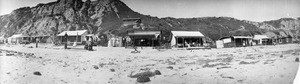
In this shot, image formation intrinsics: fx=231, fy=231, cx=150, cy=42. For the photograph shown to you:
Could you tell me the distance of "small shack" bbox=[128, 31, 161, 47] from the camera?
3594 mm

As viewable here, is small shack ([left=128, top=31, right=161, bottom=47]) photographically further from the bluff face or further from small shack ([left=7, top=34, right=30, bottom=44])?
small shack ([left=7, top=34, right=30, bottom=44])

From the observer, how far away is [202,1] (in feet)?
10.8

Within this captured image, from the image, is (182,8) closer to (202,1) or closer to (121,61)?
(202,1)

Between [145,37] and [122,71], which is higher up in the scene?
[145,37]

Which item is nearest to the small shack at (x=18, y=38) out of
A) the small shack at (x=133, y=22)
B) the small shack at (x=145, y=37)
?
the small shack at (x=133, y=22)

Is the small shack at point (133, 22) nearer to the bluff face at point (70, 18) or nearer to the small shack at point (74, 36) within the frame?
the bluff face at point (70, 18)

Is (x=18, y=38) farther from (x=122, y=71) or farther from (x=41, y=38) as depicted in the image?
(x=122, y=71)

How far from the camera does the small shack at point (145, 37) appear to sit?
3594mm

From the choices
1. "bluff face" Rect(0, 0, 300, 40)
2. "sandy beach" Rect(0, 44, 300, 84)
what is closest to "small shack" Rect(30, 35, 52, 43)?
"bluff face" Rect(0, 0, 300, 40)

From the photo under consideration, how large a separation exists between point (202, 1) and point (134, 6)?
99 cm

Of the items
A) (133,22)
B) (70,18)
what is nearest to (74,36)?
(70,18)

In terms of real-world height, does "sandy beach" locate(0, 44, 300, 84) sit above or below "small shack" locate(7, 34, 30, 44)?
below

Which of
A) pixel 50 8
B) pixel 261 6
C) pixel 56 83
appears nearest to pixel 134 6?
pixel 50 8

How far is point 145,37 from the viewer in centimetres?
362
